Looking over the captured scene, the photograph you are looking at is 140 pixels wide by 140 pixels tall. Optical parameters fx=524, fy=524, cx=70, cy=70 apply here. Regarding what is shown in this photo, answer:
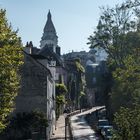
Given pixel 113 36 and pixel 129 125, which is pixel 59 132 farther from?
pixel 129 125

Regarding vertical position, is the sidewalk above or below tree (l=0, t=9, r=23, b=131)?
below

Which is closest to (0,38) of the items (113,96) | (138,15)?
(138,15)

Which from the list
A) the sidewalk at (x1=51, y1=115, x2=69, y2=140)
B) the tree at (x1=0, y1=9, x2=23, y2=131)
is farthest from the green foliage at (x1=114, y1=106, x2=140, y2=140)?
the sidewalk at (x1=51, y1=115, x2=69, y2=140)

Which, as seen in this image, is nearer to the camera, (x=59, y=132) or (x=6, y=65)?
(x=6, y=65)

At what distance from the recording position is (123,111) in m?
23.7

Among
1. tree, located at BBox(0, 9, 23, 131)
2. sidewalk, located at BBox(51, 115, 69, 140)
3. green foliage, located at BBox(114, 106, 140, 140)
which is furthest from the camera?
sidewalk, located at BBox(51, 115, 69, 140)

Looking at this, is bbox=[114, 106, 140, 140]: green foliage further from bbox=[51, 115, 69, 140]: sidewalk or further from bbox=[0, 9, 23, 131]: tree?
bbox=[51, 115, 69, 140]: sidewalk

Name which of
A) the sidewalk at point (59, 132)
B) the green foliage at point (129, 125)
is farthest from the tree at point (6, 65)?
the sidewalk at point (59, 132)

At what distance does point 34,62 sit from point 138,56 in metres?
30.8

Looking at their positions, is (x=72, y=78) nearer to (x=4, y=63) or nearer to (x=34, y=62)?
(x=34, y=62)

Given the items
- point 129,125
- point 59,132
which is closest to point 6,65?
point 129,125

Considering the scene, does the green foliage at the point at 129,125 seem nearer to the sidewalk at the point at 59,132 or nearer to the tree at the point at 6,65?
the tree at the point at 6,65

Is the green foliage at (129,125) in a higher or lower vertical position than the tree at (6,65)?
lower

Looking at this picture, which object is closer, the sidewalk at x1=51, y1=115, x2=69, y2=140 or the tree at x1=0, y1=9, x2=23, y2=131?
the tree at x1=0, y1=9, x2=23, y2=131
